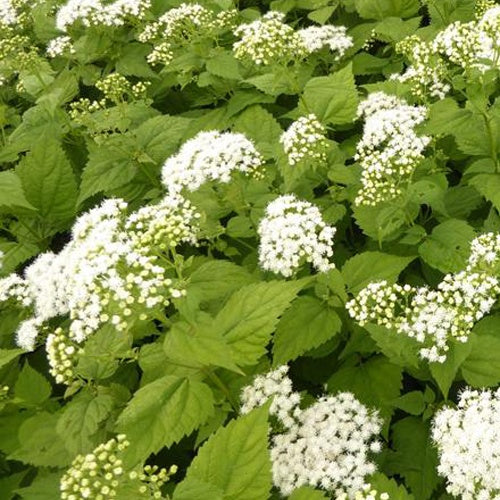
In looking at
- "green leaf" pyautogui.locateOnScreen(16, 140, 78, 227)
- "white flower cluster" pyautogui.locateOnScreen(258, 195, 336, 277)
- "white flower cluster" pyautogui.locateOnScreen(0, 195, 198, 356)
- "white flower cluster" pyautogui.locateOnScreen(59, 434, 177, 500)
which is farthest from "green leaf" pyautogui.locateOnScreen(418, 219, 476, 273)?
"green leaf" pyautogui.locateOnScreen(16, 140, 78, 227)

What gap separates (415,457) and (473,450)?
78 centimetres

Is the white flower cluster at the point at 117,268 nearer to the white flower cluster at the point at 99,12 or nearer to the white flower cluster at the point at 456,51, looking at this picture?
the white flower cluster at the point at 456,51

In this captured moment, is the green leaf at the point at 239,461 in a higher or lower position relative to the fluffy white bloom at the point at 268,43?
lower

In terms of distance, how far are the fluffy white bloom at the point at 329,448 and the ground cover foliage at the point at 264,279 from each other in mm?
13

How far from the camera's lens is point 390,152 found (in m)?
4.23

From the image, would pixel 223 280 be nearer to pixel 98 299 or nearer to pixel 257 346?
pixel 257 346

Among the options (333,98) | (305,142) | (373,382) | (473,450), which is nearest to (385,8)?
(333,98)

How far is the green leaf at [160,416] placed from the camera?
3.19 m

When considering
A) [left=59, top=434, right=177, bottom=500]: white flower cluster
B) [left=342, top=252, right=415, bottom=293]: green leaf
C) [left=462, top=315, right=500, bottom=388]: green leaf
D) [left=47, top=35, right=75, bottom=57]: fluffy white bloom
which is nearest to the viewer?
[left=59, top=434, right=177, bottom=500]: white flower cluster

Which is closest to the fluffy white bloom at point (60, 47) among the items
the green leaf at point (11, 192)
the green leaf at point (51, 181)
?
the green leaf at point (51, 181)

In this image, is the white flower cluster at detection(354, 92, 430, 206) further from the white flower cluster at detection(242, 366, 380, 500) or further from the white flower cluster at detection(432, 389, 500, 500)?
the white flower cluster at detection(432, 389, 500, 500)

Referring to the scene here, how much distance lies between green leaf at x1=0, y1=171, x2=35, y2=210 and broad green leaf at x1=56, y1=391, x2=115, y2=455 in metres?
2.01

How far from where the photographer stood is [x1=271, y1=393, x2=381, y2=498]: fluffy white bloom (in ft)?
10.8

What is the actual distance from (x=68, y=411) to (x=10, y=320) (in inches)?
57.2
